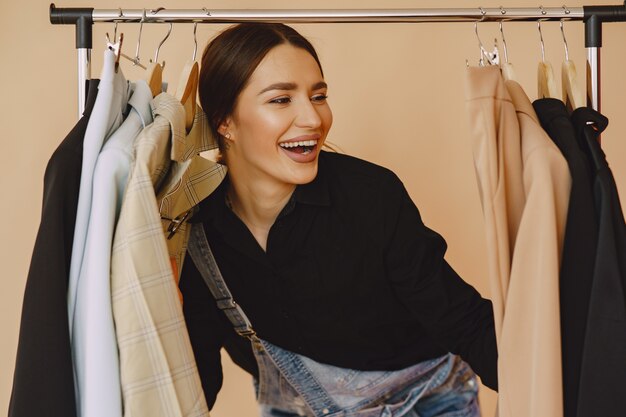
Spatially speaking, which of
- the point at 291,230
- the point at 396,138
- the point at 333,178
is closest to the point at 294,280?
the point at 291,230

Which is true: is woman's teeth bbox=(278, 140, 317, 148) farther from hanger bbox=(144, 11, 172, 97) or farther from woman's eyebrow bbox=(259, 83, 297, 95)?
hanger bbox=(144, 11, 172, 97)

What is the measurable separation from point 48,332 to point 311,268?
0.67m

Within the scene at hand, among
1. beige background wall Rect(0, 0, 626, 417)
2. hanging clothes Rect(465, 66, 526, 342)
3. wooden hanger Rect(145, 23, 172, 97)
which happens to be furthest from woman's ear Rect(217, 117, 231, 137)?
beige background wall Rect(0, 0, 626, 417)

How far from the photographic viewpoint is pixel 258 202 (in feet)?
5.78

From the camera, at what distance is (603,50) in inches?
102

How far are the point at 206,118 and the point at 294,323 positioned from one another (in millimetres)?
473

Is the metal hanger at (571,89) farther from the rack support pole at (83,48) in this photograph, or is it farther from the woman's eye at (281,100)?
the rack support pole at (83,48)

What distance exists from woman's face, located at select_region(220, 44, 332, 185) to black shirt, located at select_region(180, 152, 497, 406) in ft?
0.27

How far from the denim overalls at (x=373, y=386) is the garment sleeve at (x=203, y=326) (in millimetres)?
64

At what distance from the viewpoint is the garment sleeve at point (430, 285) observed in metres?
1.59

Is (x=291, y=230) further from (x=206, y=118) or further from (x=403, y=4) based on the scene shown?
(x=403, y=4)

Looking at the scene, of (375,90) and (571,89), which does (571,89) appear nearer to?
(571,89)

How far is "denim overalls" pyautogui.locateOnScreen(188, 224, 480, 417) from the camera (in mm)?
1864

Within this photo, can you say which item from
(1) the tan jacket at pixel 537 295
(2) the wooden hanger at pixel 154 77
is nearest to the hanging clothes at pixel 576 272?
(1) the tan jacket at pixel 537 295
